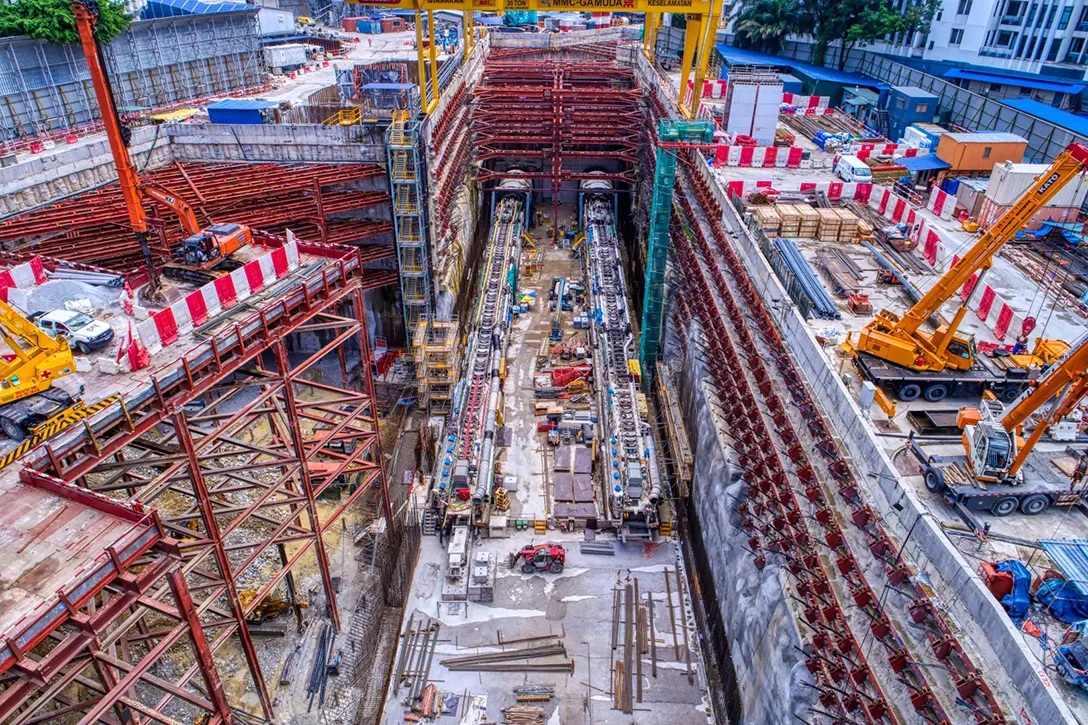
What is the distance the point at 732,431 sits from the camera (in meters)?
30.8

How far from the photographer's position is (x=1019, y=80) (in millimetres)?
64188

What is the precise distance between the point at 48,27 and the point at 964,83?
267 feet

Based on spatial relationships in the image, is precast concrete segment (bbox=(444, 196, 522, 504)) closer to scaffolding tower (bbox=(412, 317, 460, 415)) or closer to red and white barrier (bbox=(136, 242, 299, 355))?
scaffolding tower (bbox=(412, 317, 460, 415))

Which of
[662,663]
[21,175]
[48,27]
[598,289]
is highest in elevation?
[48,27]

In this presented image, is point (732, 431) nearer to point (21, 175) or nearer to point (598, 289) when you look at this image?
point (598, 289)

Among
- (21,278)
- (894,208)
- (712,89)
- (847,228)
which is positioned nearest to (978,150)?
(894,208)

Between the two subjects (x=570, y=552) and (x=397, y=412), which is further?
(x=397, y=412)

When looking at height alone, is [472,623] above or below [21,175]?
below

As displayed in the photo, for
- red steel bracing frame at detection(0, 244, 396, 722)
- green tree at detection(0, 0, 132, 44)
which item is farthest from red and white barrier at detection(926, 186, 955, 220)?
green tree at detection(0, 0, 132, 44)

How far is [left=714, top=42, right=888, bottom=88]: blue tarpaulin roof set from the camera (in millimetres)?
70438

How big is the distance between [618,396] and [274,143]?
26.1 metres

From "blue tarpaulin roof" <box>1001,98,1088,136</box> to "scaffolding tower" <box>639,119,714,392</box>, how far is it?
28.9m

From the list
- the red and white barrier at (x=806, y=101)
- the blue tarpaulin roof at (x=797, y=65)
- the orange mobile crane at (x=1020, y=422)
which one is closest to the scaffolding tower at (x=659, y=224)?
the orange mobile crane at (x=1020, y=422)

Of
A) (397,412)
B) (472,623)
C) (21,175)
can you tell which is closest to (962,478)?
(472,623)
